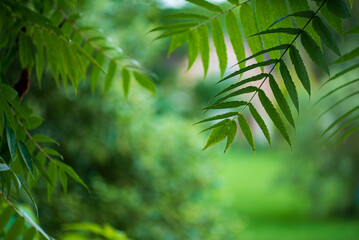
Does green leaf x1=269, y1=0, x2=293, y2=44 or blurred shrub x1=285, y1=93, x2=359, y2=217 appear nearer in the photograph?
green leaf x1=269, y1=0, x2=293, y2=44

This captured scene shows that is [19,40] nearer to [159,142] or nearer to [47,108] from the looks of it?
[47,108]

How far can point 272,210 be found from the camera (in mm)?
8336

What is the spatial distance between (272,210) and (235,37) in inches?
319

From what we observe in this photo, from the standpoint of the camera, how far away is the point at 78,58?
646mm

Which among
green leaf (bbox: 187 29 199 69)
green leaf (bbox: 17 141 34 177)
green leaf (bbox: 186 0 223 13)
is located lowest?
green leaf (bbox: 17 141 34 177)

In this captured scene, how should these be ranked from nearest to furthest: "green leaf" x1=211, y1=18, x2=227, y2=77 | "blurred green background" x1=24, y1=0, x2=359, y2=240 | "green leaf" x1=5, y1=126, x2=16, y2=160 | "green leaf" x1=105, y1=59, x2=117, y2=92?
"green leaf" x1=5, y1=126, x2=16, y2=160 < "green leaf" x1=211, y1=18, x2=227, y2=77 < "green leaf" x1=105, y1=59, x2=117, y2=92 < "blurred green background" x1=24, y1=0, x2=359, y2=240

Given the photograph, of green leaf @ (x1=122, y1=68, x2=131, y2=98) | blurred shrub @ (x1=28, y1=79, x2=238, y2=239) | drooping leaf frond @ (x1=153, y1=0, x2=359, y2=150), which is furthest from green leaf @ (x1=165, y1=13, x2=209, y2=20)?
blurred shrub @ (x1=28, y1=79, x2=238, y2=239)

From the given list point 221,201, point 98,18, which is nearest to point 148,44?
point 98,18

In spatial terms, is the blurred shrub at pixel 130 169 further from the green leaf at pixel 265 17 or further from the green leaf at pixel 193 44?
the green leaf at pixel 265 17

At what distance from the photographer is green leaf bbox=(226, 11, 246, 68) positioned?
0.60 metres

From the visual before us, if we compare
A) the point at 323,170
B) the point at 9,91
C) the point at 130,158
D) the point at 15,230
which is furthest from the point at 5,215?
the point at 323,170

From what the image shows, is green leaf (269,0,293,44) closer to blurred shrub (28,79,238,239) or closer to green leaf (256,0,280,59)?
green leaf (256,0,280,59)

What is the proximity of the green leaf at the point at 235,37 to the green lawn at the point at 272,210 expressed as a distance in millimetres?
2860

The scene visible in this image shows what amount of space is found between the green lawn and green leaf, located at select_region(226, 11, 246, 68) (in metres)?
2.86
